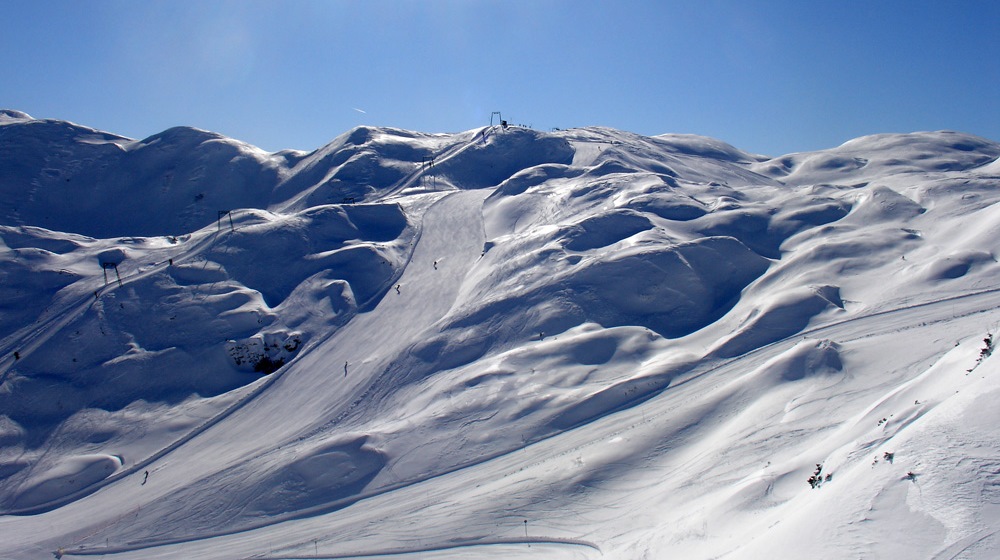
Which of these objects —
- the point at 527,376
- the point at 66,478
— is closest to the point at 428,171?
the point at 527,376

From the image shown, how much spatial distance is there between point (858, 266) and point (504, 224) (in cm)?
1907

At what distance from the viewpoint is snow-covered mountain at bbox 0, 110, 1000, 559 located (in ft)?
45.0

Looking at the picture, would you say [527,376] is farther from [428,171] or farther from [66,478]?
[428,171]

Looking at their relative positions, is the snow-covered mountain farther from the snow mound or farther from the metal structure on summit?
the metal structure on summit

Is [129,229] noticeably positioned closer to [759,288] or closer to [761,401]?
[759,288]

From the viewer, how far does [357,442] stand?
22.8 meters

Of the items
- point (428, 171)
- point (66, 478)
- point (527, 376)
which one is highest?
point (428, 171)

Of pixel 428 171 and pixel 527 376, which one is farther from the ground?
pixel 428 171

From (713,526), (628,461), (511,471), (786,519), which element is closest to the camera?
(786,519)

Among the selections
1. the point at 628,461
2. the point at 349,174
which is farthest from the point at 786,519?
the point at 349,174

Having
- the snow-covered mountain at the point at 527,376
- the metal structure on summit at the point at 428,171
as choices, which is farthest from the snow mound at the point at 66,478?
the metal structure on summit at the point at 428,171

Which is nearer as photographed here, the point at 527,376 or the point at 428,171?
the point at 527,376

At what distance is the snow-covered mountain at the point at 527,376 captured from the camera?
13719 mm

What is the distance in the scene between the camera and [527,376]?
2484 cm
